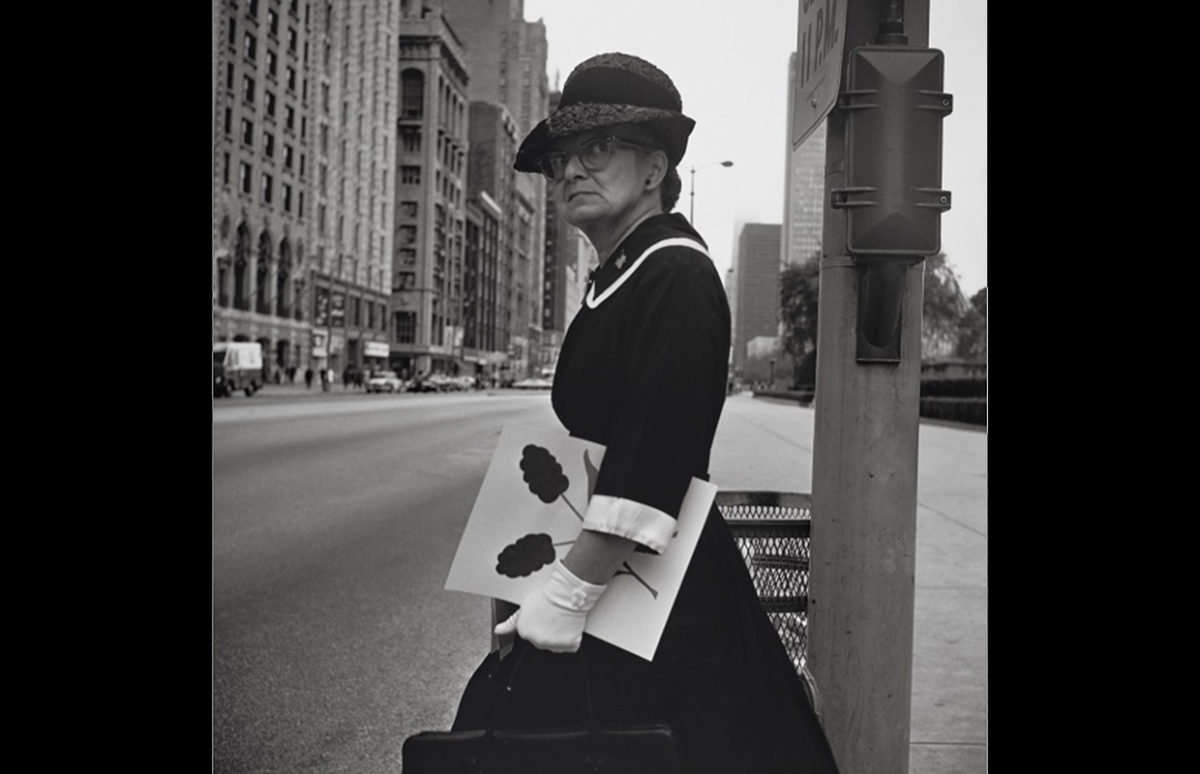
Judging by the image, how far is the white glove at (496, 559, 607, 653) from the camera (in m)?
1.41

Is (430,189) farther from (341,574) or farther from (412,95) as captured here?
(341,574)

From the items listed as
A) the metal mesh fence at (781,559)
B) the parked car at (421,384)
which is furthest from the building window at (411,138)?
the metal mesh fence at (781,559)

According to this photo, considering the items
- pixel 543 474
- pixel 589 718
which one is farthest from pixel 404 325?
pixel 589 718

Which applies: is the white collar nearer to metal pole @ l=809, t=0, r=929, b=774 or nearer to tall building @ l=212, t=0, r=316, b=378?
metal pole @ l=809, t=0, r=929, b=774

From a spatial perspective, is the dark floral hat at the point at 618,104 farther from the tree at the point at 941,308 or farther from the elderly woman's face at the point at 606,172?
the tree at the point at 941,308

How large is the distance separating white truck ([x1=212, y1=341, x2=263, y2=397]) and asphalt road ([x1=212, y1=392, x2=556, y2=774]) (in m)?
0.07

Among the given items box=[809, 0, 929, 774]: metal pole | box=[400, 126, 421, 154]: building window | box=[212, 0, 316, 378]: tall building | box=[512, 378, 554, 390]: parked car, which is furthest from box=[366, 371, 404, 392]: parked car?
box=[809, 0, 929, 774]: metal pole

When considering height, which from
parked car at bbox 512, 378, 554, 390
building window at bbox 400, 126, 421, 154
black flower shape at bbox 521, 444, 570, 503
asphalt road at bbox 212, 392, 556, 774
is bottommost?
asphalt road at bbox 212, 392, 556, 774
